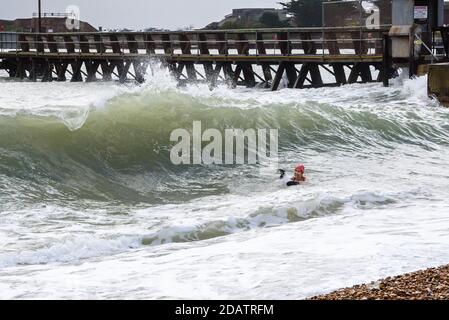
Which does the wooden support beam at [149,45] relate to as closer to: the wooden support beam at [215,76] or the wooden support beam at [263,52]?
the wooden support beam at [215,76]

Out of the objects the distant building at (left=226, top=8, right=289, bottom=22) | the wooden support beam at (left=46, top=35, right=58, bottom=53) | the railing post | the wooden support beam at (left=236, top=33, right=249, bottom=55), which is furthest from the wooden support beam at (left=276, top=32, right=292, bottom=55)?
the distant building at (left=226, top=8, right=289, bottom=22)

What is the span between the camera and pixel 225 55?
112 ft

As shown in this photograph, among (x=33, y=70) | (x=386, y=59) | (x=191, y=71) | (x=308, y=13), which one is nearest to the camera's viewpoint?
(x=386, y=59)

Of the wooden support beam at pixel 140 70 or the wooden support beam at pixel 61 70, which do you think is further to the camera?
the wooden support beam at pixel 61 70

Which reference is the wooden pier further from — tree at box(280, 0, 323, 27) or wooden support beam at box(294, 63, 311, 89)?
tree at box(280, 0, 323, 27)

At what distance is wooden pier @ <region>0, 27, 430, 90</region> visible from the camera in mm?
30281

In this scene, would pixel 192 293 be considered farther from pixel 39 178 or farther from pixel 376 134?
pixel 376 134

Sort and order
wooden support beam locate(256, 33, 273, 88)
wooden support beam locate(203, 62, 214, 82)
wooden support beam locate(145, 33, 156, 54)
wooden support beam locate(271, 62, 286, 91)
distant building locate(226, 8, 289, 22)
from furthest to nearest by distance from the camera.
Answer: distant building locate(226, 8, 289, 22), wooden support beam locate(145, 33, 156, 54), wooden support beam locate(203, 62, 214, 82), wooden support beam locate(256, 33, 273, 88), wooden support beam locate(271, 62, 286, 91)

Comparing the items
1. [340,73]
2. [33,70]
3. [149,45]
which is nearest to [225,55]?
[340,73]

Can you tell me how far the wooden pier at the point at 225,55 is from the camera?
99.3 ft

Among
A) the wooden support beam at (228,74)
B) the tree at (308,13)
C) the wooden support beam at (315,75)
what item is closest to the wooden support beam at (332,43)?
the wooden support beam at (315,75)

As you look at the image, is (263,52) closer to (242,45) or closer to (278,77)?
(242,45)

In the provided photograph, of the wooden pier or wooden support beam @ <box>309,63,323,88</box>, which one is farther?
wooden support beam @ <box>309,63,323,88</box>

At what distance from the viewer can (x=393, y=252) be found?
9453mm
